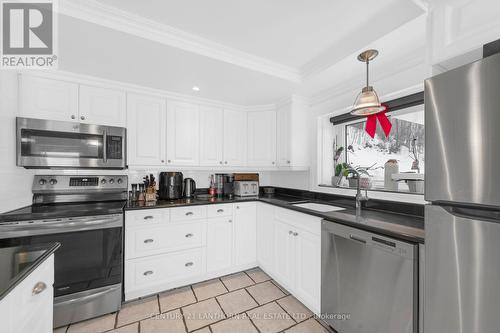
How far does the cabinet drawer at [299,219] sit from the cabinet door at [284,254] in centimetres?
7

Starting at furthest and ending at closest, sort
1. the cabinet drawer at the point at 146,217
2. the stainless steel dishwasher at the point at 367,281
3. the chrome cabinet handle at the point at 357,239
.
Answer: the cabinet drawer at the point at 146,217
the chrome cabinet handle at the point at 357,239
the stainless steel dishwasher at the point at 367,281

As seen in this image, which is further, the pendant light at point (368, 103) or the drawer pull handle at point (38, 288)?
the pendant light at point (368, 103)

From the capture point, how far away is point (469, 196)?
928 mm

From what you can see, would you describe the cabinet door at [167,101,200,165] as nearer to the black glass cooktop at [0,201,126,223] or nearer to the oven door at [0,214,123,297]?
the black glass cooktop at [0,201,126,223]

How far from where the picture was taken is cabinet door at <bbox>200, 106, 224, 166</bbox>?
113 inches

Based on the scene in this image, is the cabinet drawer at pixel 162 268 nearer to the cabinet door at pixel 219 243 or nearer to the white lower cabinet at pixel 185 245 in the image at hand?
the white lower cabinet at pixel 185 245

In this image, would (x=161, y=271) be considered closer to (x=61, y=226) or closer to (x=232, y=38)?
(x=61, y=226)

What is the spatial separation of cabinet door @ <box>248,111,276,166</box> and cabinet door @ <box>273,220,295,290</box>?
39.2 inches

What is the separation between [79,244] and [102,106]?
4.61 ft

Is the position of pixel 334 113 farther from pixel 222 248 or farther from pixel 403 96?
pixel 222 248

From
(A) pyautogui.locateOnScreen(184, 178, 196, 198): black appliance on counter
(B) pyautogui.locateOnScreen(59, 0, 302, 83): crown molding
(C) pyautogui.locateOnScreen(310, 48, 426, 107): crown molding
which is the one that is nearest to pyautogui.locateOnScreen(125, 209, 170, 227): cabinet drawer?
(A) pyautogui.locateOnScreen(184, 178, 196, 198): black appliance on counter

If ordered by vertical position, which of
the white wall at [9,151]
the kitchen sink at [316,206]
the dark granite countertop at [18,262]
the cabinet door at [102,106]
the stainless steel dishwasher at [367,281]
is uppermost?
the cabinet door at [102,106]

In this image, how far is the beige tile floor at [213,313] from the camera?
69.4 inches

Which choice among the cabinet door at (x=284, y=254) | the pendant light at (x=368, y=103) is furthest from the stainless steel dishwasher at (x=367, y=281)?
the pendant light at (x=368, y=103)
